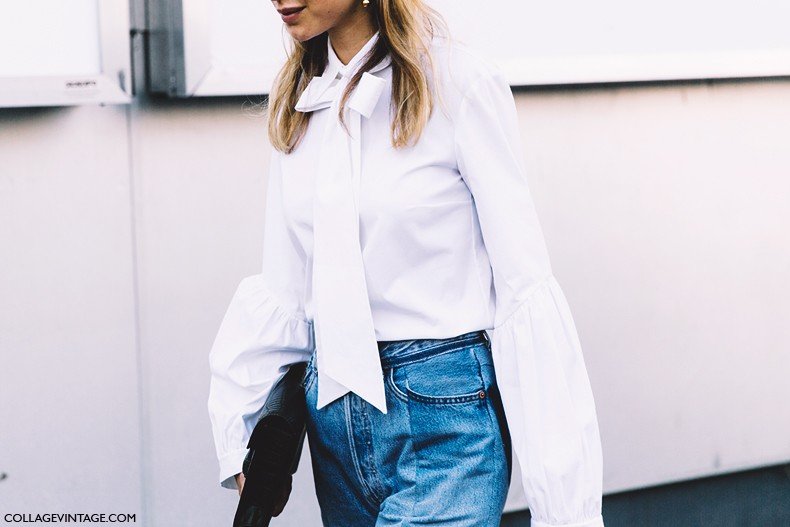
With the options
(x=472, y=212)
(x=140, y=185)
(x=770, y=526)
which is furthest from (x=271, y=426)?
(x=770, y=526)

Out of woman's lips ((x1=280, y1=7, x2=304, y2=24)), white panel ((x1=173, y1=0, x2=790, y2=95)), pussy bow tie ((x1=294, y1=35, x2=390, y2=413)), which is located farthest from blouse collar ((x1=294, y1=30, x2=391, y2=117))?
white panel ((x1=173, y1=0, x2=790, y2=95))

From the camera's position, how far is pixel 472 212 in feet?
5.49

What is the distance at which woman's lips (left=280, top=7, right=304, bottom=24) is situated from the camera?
168cm

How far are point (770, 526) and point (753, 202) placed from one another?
1114 mm

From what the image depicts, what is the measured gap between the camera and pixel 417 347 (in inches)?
66.1

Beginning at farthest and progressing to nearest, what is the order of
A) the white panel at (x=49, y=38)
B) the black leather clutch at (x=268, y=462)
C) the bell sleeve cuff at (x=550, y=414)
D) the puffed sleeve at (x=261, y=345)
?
1. the white panel at (x=49, y=38)
2. the puffed sleeve at (x=261, y=345)
3. the black leather clutch at (x=268, y=462)
4. the bell sleeve cuff at (x=550, y=414)

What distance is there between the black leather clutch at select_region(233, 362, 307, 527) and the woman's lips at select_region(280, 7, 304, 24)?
0.61m

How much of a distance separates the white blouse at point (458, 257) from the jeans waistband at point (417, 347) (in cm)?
1

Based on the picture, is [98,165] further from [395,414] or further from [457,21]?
[395,414]

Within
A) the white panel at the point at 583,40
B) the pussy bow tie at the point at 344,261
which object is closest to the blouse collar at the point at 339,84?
the pussy bow tie at the point at 344,261

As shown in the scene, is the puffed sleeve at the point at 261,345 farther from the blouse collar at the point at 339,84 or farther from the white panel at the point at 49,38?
the white panel at the point at 49,38

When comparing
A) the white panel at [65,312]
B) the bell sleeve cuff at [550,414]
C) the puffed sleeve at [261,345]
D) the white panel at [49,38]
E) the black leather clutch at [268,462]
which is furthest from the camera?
the white panel at [65,312]

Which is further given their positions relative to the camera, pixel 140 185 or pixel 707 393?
pixel 707 393

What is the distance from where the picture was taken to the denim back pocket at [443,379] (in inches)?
64.9
